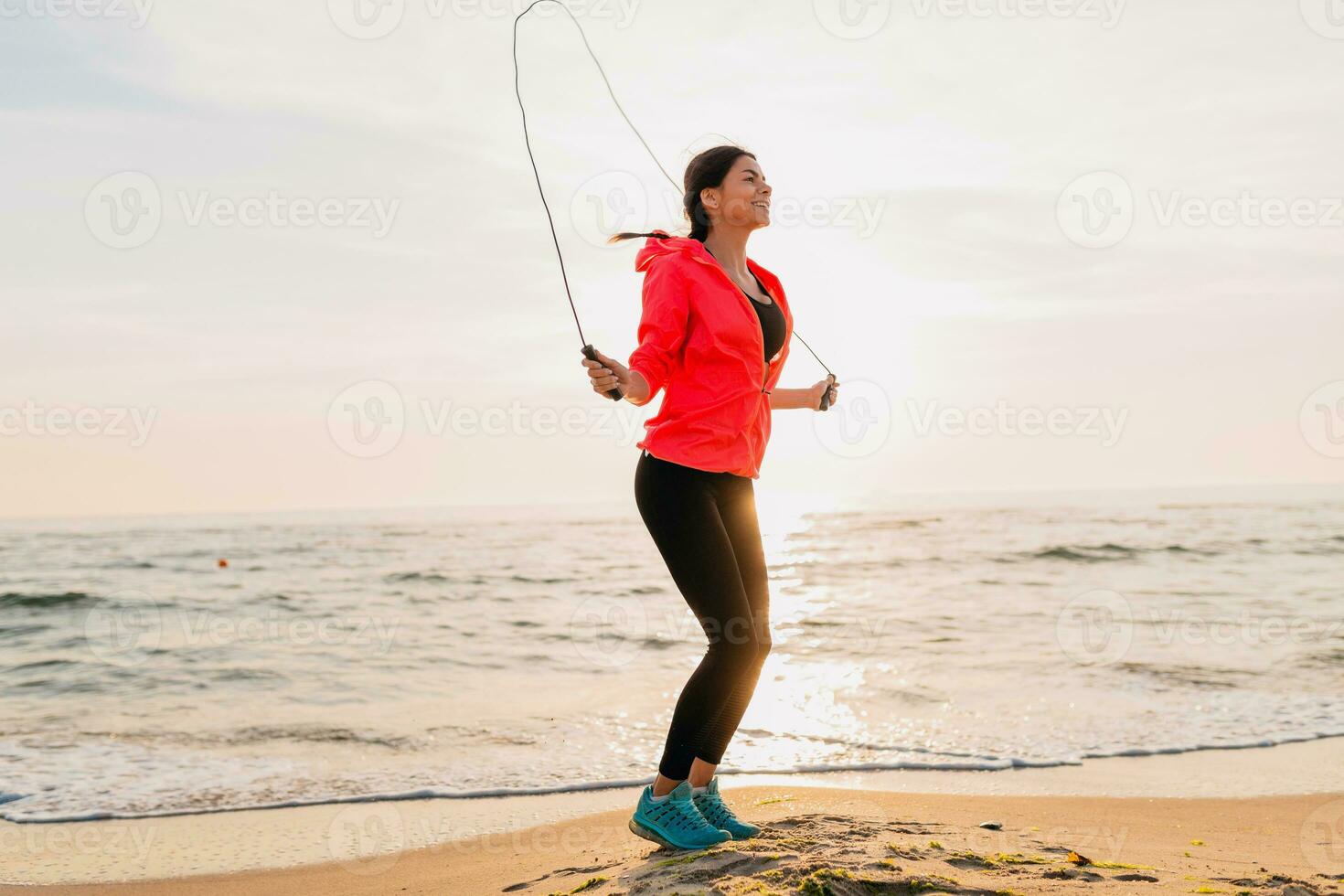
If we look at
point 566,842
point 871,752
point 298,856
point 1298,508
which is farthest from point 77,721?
point 1298,508

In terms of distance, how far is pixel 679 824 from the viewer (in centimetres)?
308

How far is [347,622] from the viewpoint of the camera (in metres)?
12.6

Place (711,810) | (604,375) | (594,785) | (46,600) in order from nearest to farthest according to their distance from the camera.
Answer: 1. (604,375)
2. (711,810)
3. (594,785)
4. (46,600)

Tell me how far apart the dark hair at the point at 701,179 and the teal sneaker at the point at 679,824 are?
68.3 inches

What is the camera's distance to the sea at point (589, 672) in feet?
19.0

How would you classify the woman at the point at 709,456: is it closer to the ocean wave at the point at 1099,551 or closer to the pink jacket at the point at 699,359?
the pink jacket at the point at 699,359

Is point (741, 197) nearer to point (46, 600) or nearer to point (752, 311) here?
point (752, 311)

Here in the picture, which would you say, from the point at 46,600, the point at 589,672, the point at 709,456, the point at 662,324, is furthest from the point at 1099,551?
the point at 662,324

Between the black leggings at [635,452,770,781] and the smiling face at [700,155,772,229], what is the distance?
805 millimetres

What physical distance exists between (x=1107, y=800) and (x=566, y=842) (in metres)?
2.59

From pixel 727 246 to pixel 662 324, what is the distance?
1.47 ft

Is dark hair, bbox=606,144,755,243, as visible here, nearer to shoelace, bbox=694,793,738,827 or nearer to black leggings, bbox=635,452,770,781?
black leggings, bbox=635,452,770,781

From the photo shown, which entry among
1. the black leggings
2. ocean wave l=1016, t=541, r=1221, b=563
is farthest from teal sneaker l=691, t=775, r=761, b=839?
ocean wave l=1016, t=541, r=1221, b=563

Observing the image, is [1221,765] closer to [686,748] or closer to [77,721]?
[686,748]
